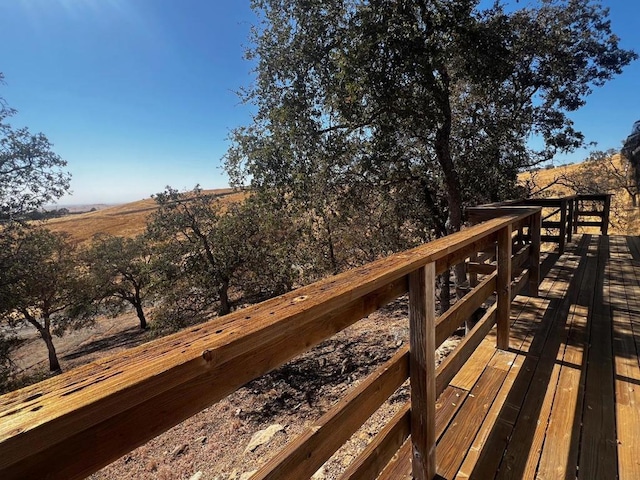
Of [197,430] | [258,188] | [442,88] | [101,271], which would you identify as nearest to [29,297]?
[101,271]

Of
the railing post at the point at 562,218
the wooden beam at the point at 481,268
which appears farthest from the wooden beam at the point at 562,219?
the wooden beam at the point at 481,268

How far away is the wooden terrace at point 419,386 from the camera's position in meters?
0.56

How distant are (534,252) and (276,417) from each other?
517cm

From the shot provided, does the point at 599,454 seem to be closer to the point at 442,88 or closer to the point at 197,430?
the point at 442,88

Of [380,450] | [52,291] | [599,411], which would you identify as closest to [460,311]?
[380,450]

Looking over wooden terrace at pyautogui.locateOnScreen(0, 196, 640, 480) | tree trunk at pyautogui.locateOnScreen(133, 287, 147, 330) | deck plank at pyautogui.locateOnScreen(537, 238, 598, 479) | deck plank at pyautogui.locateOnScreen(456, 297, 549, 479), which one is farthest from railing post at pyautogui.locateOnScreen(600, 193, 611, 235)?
tree trunk at pyautogui.locateOnScreen(133, 287, 147, 330)

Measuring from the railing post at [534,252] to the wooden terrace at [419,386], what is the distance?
18 millimetres

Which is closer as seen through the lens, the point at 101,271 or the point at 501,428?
the point at 501,428

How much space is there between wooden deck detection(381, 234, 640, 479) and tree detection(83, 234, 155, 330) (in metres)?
17.6

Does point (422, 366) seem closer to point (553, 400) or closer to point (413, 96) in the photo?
point (553, 400)

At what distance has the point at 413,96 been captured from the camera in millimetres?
5535

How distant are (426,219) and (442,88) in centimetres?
321

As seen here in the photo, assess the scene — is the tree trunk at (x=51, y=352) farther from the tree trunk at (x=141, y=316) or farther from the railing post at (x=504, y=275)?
the railing post at (x=504, y=275)

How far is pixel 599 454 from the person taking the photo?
69.5 inches
